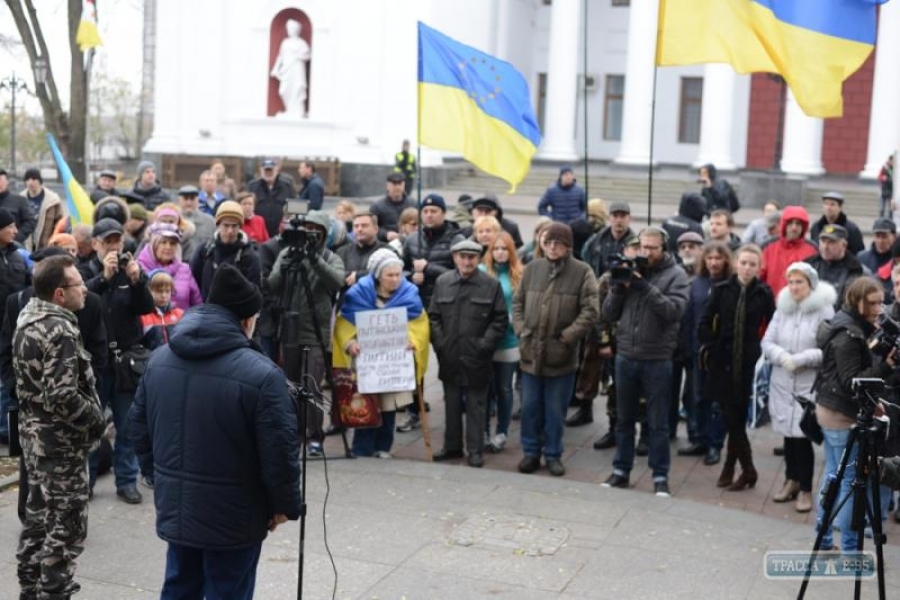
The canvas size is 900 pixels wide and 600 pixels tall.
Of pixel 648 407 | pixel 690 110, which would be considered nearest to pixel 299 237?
pixel 648 407

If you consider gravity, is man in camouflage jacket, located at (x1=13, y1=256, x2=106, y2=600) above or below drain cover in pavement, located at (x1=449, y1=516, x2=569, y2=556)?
above

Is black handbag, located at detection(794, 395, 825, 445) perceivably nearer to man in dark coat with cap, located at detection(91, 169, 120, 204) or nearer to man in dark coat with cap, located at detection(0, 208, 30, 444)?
man in dark coat with cap, located at detection(0, 208, 30, 444)

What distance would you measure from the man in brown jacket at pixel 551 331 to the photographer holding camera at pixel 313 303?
1.54 m

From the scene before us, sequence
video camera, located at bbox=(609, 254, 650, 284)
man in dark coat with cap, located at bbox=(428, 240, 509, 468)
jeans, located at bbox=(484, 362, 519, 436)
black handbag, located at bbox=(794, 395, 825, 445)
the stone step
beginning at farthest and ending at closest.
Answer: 1. the stone step
2. jeans, located at bbox=(484, 362, 519, 436)
3. man in dark coat with cap, located at bbox=(428, 240, 509, 468)
4. video camera, located at bbox=(609, 254, 650, 284)
5. black handbag, located at bbox=(794, 395, 825, 445)

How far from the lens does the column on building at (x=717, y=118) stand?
114 ft

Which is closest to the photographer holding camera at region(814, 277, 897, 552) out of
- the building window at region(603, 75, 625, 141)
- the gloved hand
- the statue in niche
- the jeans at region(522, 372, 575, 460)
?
the gloved hand

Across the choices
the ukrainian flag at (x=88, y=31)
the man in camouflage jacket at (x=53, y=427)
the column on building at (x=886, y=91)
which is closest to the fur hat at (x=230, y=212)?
the man in camouflage jacket at (x=53, y=427)

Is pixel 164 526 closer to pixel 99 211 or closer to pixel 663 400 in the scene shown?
pixel 663 400

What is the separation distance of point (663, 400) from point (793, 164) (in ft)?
82.8

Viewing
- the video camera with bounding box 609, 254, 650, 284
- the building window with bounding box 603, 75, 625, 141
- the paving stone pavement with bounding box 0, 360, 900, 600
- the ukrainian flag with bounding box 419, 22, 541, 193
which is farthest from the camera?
the building window with bounding box 603, 75, 625, 141

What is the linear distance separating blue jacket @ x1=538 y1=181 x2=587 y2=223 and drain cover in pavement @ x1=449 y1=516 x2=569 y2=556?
34.7 feet

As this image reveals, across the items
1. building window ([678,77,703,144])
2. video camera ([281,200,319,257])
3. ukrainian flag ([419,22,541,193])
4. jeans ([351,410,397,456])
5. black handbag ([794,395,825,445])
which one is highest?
building window ([678,77,703,144])

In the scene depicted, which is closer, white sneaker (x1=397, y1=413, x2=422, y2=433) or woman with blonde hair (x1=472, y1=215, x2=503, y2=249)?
woman with blonde hair (x1=472, y1=215, x2=503, y2=249)

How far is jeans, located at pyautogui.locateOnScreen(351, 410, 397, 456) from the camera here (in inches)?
408
